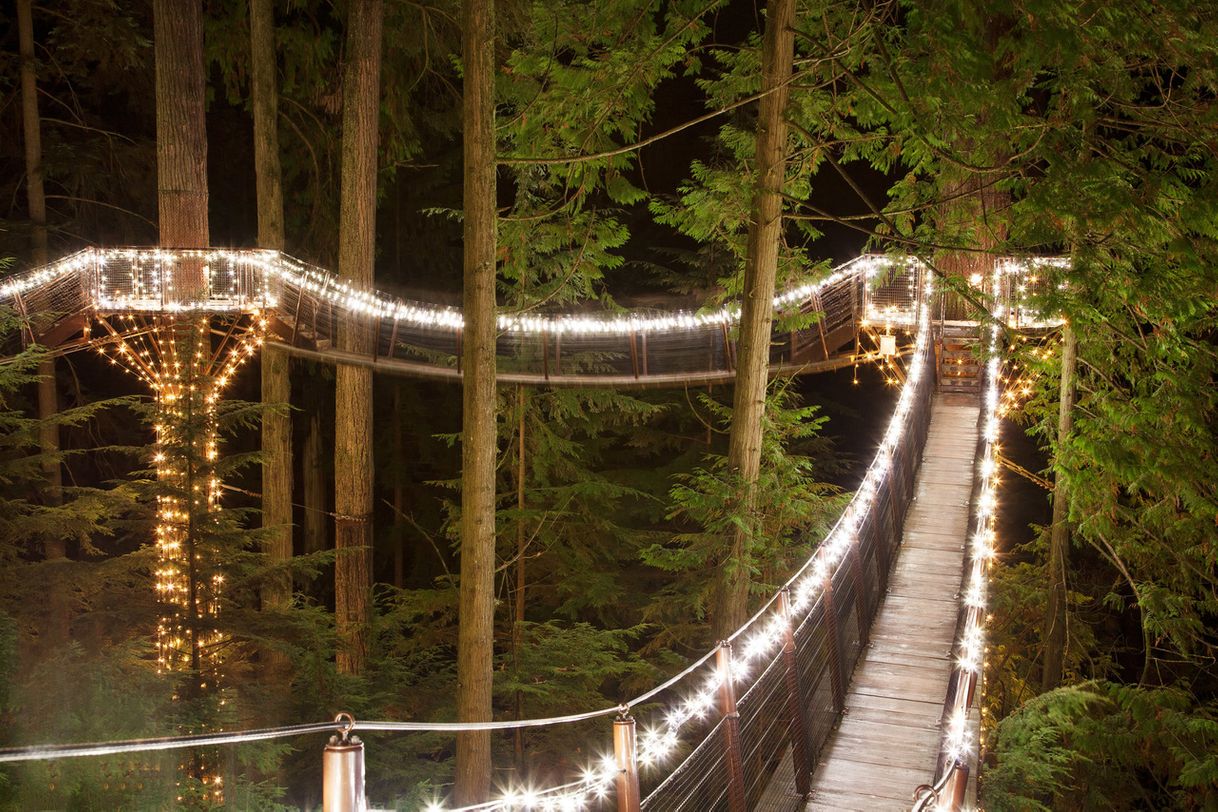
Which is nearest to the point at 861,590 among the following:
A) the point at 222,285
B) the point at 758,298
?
the point at 758,298

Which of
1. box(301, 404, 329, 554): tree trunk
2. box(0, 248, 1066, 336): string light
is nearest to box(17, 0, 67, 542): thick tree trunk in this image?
box(0, 248, 1066, 336): string light

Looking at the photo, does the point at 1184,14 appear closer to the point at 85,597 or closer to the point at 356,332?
the point at 356,332

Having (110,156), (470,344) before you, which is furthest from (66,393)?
(470,344)

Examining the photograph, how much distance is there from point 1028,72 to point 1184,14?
4.49 ft

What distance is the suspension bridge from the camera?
185 inches

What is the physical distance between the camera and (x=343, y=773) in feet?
8.55

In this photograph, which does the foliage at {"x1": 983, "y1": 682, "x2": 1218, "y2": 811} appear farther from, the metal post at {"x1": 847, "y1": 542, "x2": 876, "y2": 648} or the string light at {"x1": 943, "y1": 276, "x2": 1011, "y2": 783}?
the metal post at {"x1": 847, "y1": 542, "x2": 876, "y2": 648}

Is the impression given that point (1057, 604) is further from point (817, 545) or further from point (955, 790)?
point (955, 790)

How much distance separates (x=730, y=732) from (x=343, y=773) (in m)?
2.79

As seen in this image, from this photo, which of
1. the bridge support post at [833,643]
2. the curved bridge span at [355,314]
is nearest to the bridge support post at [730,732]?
the bridge support post at [833,643]

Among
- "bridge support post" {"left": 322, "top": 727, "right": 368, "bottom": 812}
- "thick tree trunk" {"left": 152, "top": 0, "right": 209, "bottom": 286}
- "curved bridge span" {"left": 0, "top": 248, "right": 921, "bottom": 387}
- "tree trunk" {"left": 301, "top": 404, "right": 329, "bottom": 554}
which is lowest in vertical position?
"tree trunk" {"left": 301, "top": 404, "right": 329, "bottom": 554}

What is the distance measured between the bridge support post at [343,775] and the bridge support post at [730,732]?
2.47 meters

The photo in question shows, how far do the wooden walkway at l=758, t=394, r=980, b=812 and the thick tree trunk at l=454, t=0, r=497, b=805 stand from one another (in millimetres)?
2642

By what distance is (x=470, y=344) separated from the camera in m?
7.64
